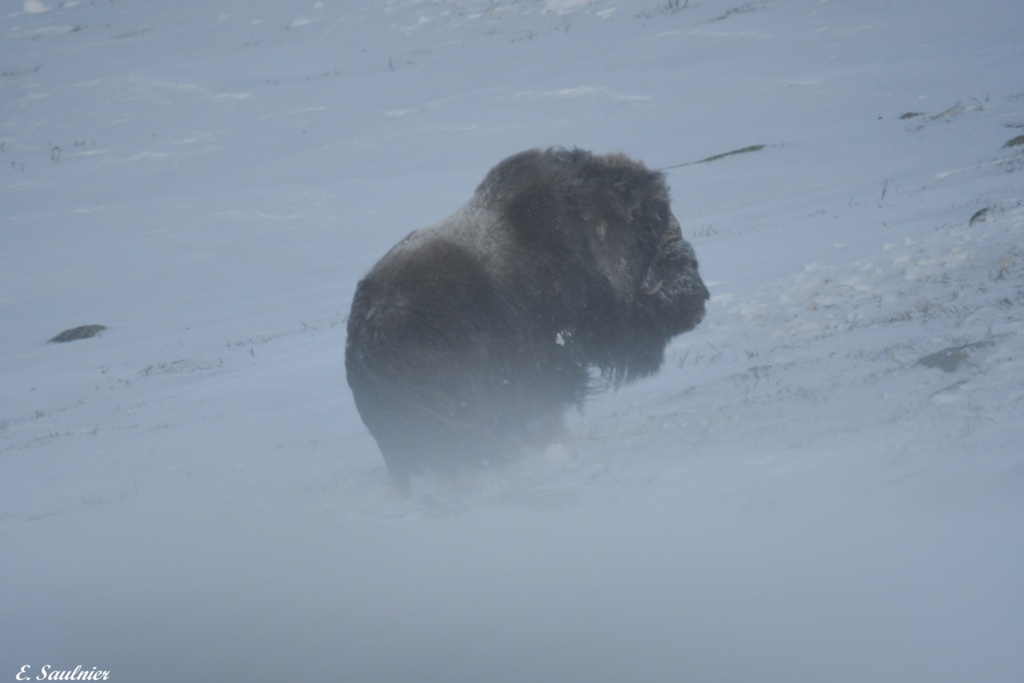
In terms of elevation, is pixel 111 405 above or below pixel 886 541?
below

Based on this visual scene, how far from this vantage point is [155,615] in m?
3.30

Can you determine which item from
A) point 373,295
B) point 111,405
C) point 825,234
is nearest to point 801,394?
point 373,295

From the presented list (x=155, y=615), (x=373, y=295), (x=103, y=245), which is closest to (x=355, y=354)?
(x=373, y=295)

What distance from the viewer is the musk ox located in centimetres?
365

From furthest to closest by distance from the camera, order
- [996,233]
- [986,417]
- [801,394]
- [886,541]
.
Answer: [996,233] → [801,394] → [986,417] → [886,541]

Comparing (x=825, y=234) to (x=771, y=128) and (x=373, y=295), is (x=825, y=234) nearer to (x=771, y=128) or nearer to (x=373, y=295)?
(x=373, y=295)

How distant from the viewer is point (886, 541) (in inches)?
117

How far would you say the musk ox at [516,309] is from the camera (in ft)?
12.0

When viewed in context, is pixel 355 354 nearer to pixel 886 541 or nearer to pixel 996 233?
pixel 886 541

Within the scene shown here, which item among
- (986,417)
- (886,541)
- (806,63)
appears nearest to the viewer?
(886,541)

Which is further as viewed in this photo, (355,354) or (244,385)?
(244,385)

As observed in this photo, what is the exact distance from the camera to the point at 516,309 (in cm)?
385

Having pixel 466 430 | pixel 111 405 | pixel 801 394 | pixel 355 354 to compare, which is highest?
pixel 355 354

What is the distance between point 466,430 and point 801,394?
1660 mm
